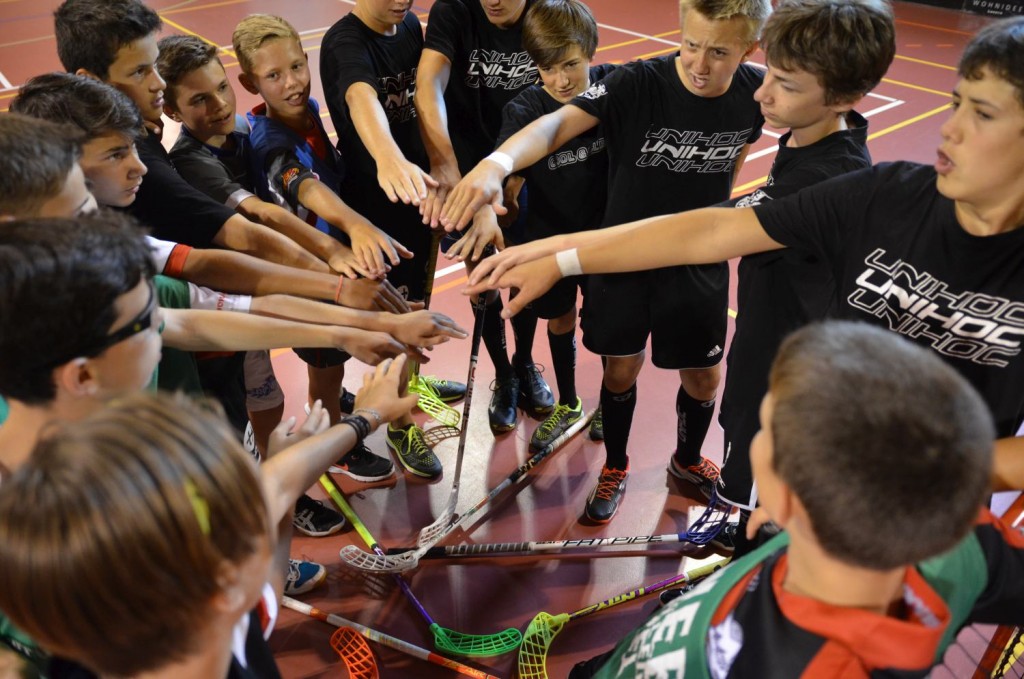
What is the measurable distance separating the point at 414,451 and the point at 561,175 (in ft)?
4.79

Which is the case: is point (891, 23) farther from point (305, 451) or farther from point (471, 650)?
point (471, 650)

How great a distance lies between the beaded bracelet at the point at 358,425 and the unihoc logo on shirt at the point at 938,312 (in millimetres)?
1287

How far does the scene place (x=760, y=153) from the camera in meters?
7.22

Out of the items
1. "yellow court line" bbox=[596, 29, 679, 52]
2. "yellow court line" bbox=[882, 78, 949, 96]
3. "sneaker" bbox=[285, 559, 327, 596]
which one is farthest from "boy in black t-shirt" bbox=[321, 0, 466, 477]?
"yellow court line" bbox=[882, 78, 949, 96]

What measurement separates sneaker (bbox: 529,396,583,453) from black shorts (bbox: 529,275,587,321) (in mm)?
532

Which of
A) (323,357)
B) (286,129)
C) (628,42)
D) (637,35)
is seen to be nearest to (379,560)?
(323,357)

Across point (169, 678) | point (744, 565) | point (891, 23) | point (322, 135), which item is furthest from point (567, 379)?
point (169, 678)

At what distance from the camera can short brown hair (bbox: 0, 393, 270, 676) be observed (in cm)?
101

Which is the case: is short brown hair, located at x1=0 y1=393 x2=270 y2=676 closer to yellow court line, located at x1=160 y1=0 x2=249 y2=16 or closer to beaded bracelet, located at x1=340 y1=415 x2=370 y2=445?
beaded bracelet, located at x1=340 y1=415 x2=370 y2=445

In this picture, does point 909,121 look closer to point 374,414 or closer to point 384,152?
point 384,152

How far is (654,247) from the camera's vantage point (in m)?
2.21

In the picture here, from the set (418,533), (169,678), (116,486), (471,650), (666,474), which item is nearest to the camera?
(116,486)

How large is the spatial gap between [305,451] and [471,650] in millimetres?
1285

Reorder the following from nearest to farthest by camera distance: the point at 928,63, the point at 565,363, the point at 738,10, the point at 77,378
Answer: the point at 77,378
the point at 738,10
the point at 565,363
the point at 928,63
